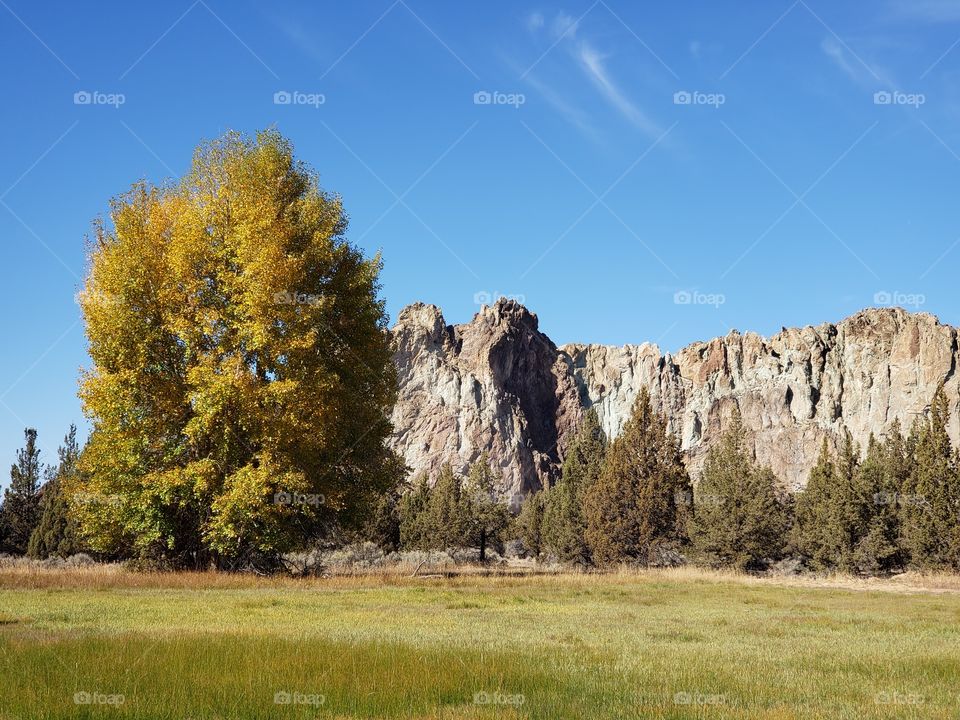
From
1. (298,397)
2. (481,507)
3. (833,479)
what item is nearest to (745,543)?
(833,479)

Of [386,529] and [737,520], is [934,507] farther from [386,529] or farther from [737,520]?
[386,529]

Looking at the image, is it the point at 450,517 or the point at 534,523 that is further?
the point at 534,523

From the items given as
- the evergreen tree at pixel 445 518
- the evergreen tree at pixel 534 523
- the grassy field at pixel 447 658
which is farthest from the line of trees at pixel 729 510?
the grassy field at pixel 447 658

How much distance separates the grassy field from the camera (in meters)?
9.79

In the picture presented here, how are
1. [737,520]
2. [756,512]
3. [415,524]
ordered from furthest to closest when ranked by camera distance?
[415,524], [737,520], [756,512]

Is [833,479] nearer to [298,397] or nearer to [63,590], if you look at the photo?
[298,397]

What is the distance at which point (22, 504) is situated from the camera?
6288cm

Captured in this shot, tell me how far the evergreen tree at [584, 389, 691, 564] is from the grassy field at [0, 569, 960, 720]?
27336 millimetres

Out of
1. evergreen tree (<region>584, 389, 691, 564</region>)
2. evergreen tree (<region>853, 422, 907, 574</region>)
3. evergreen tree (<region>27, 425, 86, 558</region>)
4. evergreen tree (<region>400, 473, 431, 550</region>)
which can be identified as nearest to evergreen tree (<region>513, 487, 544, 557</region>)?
evergreen tree (<region>400, 473, 431, 550</region>)

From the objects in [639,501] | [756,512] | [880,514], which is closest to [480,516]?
[639,501]

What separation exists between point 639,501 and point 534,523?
43.2 meters

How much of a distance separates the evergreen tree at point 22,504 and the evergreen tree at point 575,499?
138 ft

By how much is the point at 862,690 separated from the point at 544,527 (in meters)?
74.0

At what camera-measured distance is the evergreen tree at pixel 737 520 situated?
5341 centimetres
